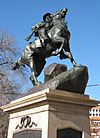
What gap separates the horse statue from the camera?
8.59 m

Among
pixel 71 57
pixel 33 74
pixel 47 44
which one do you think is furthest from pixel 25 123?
pixel 47 44

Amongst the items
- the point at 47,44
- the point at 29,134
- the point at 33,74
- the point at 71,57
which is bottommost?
the point at 29,134

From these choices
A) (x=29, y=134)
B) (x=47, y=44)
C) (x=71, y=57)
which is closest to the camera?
(x=29, y=134)

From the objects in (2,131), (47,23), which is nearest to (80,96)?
(47,23)

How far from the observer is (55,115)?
7352 millimetres

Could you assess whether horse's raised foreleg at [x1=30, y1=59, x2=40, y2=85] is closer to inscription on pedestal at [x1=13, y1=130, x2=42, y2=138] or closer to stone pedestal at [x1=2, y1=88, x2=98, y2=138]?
stone pedestal at [x1=2, y1=88, x2=98, y2=138]

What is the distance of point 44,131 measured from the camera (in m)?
7.20

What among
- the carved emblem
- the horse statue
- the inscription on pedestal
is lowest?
the inscription on pedestal

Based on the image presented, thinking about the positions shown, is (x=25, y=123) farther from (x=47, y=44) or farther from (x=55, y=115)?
(x=47, y=44)

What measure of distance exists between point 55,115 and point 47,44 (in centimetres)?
238

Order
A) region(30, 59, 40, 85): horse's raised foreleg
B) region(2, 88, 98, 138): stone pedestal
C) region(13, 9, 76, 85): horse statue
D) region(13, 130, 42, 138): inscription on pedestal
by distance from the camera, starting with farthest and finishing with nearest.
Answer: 1. region(30, 59, 40, 85): horse's raised foreleg
2. region(13, 9, 76, 85): horse statue
3. region(13, 130, 42, 138): inscription on pedestal
4. region(2, 88, 98, 138): stone pedestal

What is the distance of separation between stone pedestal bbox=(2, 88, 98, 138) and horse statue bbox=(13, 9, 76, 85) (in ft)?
3.57

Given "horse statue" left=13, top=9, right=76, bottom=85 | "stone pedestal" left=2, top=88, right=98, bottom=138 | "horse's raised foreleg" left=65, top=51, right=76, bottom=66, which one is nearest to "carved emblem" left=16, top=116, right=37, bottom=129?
"stone pedestal" left=2, top=88, right=98, bottom=138

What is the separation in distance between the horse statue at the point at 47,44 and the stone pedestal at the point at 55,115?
1.09m
